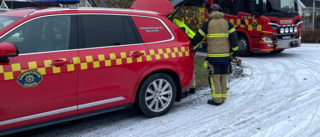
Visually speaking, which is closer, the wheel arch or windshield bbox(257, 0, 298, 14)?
the wheel arch

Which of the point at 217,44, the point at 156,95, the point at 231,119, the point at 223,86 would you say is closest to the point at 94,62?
the point at 156,95

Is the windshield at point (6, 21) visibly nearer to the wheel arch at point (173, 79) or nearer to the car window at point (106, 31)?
the car window at point (106, 31)

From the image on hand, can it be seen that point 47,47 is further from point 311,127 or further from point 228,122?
point 311,127

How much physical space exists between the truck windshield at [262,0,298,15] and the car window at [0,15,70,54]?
8.57 m

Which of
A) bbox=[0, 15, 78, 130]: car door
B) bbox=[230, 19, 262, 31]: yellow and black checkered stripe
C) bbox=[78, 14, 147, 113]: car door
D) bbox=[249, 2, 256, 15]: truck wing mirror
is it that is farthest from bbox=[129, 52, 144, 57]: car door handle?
bbox=[230, 19, 262, 31]: yellow and black checkered stripe

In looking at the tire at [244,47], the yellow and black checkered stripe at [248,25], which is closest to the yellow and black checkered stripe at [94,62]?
the yellow and black checkered stripe at [248,25]

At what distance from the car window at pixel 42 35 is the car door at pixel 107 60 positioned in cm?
21

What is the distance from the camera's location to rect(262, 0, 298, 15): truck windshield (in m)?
10.8

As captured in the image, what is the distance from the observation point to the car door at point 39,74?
3.36 m

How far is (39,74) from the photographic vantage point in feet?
11.5

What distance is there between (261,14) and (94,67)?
8.42m

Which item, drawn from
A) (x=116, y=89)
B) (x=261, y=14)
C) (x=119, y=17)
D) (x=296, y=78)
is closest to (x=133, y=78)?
(x=116, y=89)

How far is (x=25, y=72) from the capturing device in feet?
11.2

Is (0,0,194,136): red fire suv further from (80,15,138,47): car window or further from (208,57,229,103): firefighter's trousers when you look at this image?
(208,57,229,103): firefighter's trousers
